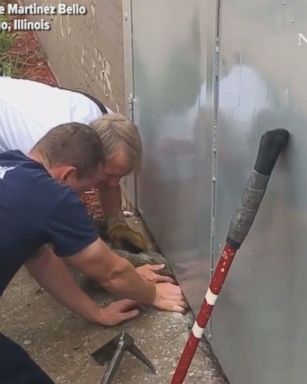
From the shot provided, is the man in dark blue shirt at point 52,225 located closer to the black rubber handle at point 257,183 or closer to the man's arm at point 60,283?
the man's arm at point 60,283

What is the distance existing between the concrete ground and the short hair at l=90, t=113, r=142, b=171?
2.16ft

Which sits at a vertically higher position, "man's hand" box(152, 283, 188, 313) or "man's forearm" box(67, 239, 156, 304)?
"man's forearm" box(67, 239, 156, 304)

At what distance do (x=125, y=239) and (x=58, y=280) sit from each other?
2.47ft

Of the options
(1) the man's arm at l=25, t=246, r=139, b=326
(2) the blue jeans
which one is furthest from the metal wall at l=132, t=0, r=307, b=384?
(2) the blue jeans

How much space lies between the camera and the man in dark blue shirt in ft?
8.61

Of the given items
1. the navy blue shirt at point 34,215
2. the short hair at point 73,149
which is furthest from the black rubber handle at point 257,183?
the short hair at point 73,149

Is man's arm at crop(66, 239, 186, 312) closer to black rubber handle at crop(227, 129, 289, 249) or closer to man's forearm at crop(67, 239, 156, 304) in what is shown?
man's forearm at crop(67, 239, 156, 304)

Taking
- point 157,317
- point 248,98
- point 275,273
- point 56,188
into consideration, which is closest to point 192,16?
point 248,98

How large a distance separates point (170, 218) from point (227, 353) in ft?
2.59

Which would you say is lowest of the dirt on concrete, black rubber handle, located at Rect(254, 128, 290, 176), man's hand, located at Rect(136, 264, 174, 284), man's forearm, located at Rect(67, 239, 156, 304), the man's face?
the dirt on concrete

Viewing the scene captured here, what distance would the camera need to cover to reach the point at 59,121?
352 cm

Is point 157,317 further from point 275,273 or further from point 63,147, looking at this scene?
point 275,273

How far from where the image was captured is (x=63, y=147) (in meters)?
2.92

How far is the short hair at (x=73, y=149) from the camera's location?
2920 millimetres
